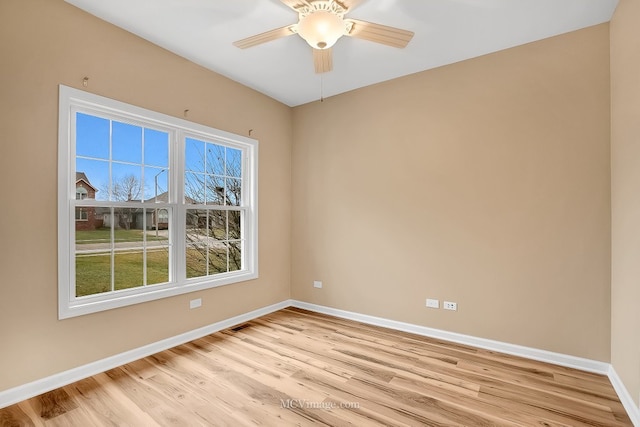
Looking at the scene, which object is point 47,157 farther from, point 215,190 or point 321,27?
point 321,27

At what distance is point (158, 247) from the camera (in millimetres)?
3021

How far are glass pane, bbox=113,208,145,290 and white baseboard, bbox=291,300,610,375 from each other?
2.32 m

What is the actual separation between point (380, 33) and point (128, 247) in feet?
9.20

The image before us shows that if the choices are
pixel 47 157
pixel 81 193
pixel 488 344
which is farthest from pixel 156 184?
pixel 488 344

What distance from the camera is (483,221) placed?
2.98 meters

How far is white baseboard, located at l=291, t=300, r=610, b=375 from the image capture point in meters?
2.53

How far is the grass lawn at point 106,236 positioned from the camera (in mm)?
2484

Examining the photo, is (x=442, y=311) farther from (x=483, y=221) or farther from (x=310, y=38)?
(x=310, y=38)

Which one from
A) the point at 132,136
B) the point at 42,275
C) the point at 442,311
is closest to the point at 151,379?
the point at 42,275

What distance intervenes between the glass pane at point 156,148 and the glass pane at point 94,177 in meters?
0.38

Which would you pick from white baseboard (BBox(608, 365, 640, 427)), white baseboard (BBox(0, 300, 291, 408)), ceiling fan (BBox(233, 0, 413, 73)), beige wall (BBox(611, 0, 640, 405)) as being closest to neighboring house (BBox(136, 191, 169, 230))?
white baseboard (BBox(0, 300, 291, 408))

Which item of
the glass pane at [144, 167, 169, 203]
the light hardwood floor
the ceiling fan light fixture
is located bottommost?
the light hardwood floor

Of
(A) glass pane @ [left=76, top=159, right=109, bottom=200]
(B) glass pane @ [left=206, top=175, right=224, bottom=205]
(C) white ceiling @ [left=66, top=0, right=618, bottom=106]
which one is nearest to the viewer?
(C) white ceiling @ [left=66, top=0, right=618, bottom=106]

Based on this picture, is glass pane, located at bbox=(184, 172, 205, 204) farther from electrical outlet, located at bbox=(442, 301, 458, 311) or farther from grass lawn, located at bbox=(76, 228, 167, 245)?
electrical outlet, located at bbox=(442, 301, 458, 311)
